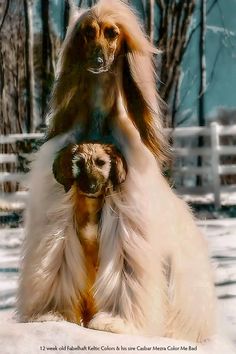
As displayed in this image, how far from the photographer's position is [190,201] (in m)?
1.83

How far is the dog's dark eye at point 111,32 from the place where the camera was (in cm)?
152

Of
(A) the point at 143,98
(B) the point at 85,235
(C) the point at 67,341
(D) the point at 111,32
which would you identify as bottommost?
(C) the point at 67,341

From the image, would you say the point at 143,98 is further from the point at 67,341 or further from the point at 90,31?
the point at 67,341

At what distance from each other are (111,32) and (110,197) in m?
0.31

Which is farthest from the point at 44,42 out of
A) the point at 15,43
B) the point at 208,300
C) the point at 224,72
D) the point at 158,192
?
the point at 208,300

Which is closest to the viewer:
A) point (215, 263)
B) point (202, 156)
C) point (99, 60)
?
point (99, 60)

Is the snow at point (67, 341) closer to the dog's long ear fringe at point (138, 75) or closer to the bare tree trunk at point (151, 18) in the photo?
the dog's long ear fringe at point (138, 75)

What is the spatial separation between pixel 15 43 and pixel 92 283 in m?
0.67

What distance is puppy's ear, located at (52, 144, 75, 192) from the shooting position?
1542 mm

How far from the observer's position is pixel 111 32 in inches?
60.0

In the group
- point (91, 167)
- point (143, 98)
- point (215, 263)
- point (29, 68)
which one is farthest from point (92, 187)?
point (29, 68)

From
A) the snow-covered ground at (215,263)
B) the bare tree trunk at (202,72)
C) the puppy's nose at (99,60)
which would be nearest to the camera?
the puppy's nose at (99,60)

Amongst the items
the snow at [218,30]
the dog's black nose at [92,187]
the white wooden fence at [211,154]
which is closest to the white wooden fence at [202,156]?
the white wooden fence at [211,154]

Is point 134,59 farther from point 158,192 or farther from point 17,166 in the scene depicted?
point 17,166
